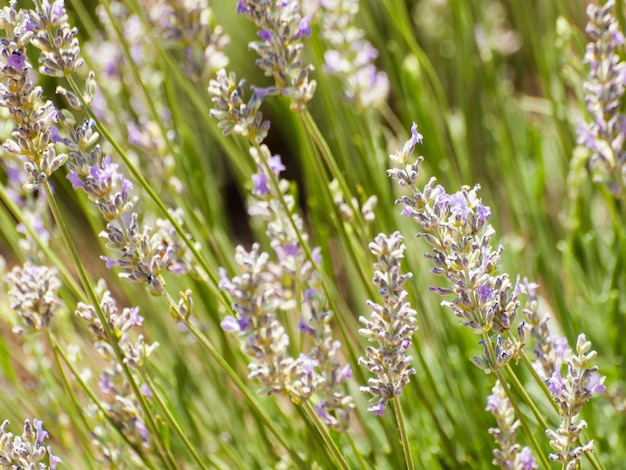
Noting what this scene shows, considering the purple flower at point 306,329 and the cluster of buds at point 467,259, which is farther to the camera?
the purple flower at point 306,329

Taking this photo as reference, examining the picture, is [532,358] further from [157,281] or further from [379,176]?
[157,281]

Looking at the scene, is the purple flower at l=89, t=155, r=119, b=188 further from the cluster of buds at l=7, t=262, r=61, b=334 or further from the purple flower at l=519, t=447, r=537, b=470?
the purple flower at l=519, t=447, r=537, b=470

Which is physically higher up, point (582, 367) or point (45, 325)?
point (45, 325)

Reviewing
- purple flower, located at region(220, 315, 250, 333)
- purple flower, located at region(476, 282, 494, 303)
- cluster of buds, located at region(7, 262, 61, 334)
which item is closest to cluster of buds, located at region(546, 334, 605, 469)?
purple flower, located at region(476, 282, 494, 303)

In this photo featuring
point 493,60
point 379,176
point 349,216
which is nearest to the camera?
point 349,216

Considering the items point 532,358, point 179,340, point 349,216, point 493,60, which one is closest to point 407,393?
point 532,358

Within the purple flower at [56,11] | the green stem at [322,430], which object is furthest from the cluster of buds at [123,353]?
the purple flower at [56,11]

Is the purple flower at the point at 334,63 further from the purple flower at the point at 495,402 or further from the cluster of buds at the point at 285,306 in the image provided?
the purple flower at the point at 495,402

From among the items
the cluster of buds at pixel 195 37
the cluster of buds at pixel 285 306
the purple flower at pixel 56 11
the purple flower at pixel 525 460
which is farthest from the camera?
the cluster of buds at pixel 195 37
